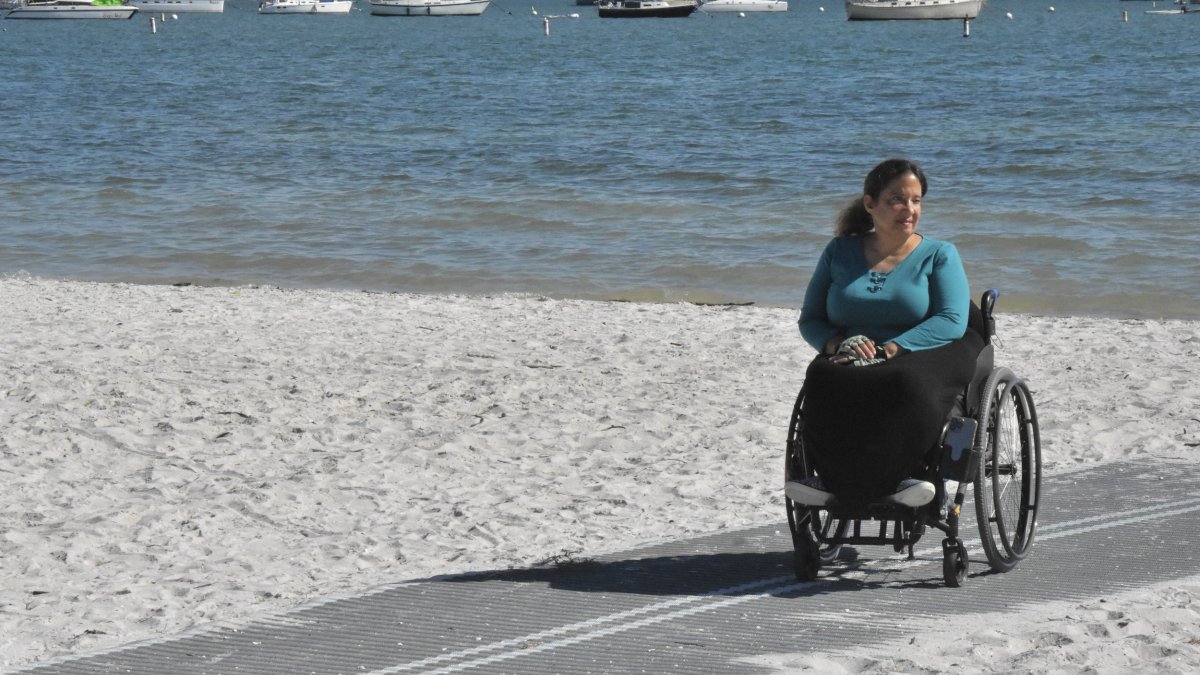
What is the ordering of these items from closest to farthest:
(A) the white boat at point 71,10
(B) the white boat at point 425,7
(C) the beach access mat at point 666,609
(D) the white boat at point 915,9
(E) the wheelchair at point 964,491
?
(C) the beach access mat at point 666,609
(E) the wheelchair at point 964,491
(D) the white boat at point 915,9
(A) the white boat at point 71,10
(B) the white boat at point 425,7

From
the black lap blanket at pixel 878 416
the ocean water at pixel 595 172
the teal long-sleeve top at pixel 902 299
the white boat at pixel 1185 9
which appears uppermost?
the white boat at pixel 1185 9

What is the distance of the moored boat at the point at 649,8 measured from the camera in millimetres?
99375

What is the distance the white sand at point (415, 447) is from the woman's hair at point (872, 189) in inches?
51.7

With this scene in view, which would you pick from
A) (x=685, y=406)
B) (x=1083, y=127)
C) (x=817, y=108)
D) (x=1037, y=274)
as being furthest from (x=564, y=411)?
(x=817, y=108)

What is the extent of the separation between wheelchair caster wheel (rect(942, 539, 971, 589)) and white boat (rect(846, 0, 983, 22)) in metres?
89.7

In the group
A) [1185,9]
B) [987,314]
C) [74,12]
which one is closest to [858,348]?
[987,314]

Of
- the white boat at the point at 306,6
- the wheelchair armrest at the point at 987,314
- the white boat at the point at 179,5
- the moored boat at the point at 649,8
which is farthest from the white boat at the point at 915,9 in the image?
the wheelchair armrest at the point at 987,314

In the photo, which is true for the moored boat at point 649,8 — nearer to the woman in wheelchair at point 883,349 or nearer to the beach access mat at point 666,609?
the beach access mat at point 666,609

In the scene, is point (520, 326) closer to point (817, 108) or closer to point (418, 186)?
point (418, 186)

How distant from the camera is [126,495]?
6.38 m

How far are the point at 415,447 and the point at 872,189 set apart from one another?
3.07m

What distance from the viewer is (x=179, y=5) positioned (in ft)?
366

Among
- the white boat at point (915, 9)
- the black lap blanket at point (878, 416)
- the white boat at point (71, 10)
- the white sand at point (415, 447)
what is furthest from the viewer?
the white boat at point (71, 10)

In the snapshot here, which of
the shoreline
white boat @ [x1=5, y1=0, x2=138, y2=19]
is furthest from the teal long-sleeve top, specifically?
white boat @ [x1=5, y1=0, x2=138, y2=19]
